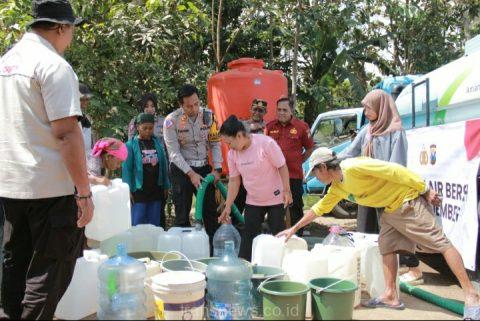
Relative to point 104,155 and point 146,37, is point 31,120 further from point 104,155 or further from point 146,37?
point 146,37

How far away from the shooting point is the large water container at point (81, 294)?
3439mm

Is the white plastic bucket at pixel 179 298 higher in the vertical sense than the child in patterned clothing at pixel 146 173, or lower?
lower

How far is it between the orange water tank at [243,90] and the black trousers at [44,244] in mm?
4301

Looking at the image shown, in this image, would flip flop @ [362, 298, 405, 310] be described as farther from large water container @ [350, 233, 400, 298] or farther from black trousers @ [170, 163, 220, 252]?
black trousers @ [170, 163, 220, 252]

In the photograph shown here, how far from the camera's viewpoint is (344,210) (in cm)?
875

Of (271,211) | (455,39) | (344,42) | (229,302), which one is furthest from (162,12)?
(455,39)

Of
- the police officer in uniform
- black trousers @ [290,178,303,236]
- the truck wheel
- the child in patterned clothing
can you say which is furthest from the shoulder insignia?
the truck wheel

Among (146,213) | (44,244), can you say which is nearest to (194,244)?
(146,213)

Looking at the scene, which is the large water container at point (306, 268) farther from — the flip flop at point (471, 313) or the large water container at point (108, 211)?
the large water container at point (108, 211)

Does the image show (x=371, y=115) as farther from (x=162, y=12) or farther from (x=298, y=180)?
(x=162, y=12)

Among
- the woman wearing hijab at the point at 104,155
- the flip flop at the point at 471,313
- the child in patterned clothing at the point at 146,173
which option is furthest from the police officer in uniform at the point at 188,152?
the flip flop at the point at 471,313

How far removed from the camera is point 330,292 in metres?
2.93

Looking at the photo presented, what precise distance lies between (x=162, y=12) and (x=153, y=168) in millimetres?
2172

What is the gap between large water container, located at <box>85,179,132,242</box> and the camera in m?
3.91
